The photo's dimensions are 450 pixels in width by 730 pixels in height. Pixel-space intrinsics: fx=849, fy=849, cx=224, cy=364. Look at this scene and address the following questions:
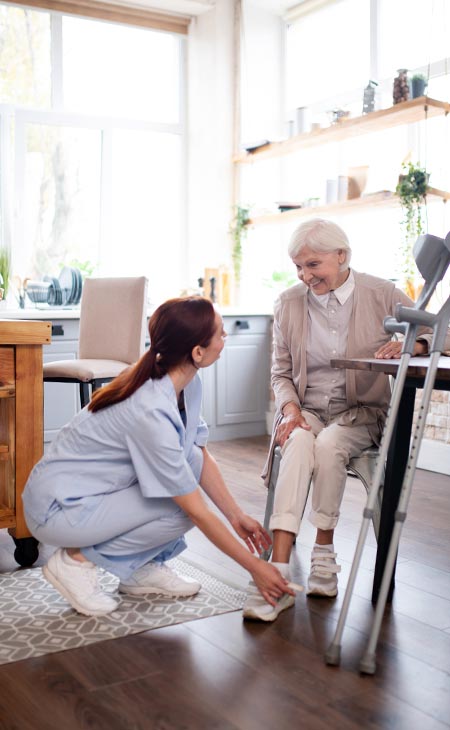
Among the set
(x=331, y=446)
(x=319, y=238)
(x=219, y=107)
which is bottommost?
(x=331, y=446)

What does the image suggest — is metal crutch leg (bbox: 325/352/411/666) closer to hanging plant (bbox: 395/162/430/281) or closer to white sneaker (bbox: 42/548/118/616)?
white sneaker (bbox: 42/548/118/616)

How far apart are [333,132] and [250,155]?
32.5 inches

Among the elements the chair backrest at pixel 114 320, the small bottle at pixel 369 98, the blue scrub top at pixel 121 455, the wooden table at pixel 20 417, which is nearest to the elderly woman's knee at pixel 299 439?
the blue scrub top at pixel 121 455

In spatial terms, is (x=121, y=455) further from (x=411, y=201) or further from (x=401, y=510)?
(x=411, y=201)

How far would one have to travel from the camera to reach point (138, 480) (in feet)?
7.23

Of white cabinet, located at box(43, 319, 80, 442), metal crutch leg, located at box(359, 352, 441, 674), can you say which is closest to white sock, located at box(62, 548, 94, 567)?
metal crutch leg, located at box(359, 352, 441, 674)

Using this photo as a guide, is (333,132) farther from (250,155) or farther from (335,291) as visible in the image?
(335,291)

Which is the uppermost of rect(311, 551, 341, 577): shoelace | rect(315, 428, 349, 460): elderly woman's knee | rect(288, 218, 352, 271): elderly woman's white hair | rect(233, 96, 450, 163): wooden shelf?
rect(233, 96, 450, 163): wooden shelf

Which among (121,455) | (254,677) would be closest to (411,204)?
(121,455)

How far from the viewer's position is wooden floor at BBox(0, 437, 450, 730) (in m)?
1.68

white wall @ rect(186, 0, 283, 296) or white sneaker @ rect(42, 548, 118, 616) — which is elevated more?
white wall @ rect(186, 0, 283, 296)

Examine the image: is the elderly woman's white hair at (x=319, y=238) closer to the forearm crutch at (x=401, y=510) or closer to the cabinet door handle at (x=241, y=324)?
the forearm crutch at (x=401, y=510)

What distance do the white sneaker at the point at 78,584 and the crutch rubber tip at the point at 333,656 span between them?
0.63 m

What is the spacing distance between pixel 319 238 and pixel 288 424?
1.85 feet
